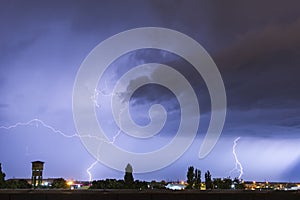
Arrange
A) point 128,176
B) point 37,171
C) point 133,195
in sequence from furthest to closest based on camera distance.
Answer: point 128,176 → point 37,171 → point 133,195

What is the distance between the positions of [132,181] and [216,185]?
21.5 metres

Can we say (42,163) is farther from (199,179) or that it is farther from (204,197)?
(199,179)

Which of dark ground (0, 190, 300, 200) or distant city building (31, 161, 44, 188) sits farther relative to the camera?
distant city building (31, 161, 44, 188)

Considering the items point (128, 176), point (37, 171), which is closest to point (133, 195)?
point (37, 171)

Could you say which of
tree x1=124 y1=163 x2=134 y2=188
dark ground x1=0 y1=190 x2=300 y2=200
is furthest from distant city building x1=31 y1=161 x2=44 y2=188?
tree x1=124 y1=163 x2=134 y2=188

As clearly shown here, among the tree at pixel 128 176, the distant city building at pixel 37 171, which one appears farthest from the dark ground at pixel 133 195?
the tree at pixel 128 176

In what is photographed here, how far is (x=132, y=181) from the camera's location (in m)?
42.5

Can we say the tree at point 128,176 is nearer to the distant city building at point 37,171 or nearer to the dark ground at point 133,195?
the distant city building at point 37,171

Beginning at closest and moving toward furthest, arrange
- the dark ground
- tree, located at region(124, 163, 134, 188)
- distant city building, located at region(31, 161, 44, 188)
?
the dark ground → distant city building, located at region(31, 161, 44, 188) → tree, located at region(124, 163, 134, 188)

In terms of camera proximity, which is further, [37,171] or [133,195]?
[37,171]

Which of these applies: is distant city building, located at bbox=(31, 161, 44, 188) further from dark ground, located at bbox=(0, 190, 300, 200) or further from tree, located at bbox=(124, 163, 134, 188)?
tree, located at bbox=(124, 163, 134, 188)

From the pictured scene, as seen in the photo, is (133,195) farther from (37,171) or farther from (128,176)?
(128,176)

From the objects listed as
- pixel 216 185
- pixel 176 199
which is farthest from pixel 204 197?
pixel 216 185

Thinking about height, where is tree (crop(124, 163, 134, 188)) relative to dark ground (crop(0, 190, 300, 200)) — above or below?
above
